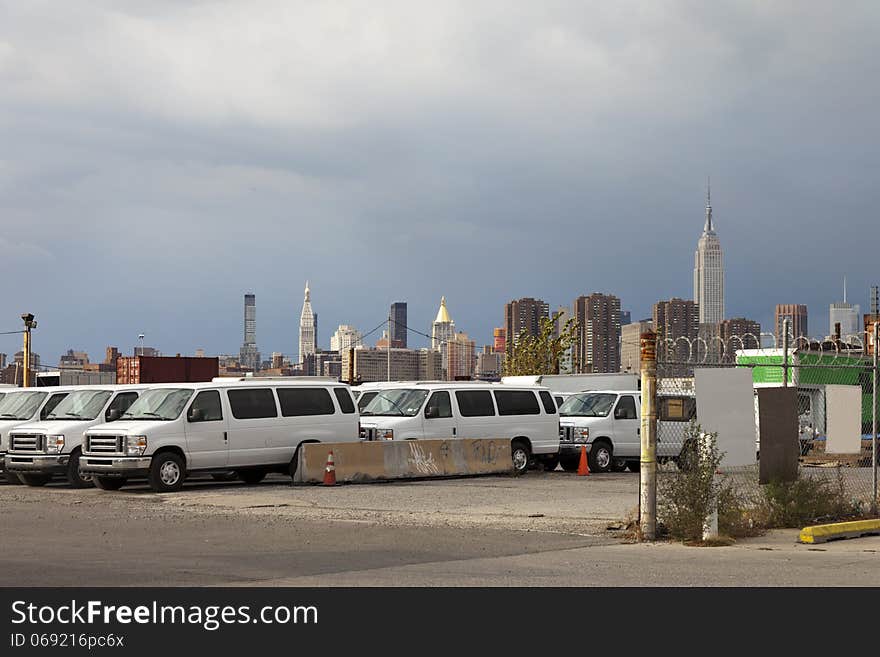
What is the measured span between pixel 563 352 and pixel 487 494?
47.3 meters

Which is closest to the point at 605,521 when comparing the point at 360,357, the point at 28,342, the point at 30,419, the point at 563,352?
the point at 30,419

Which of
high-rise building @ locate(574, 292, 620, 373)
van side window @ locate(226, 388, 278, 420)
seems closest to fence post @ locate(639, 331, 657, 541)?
van side window @ locate(226, 388, 278, 420)

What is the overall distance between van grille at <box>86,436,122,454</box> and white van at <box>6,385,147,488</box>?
4.32ft

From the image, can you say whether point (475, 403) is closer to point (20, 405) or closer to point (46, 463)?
point (46, 463)

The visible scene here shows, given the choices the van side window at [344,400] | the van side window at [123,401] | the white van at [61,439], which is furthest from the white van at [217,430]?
the van side window at [123,401]

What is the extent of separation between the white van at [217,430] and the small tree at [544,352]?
43249 millimetres

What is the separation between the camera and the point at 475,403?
28078 millimetres

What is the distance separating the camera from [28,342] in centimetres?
4712

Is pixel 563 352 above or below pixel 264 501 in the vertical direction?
above

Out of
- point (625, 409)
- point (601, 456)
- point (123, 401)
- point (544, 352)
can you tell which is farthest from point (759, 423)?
point (544, 352)

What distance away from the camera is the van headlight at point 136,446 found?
2239 centimetres

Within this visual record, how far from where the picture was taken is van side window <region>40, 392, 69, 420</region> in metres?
26.4

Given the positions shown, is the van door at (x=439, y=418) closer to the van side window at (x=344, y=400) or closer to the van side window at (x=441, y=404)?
the van side window at (x=441, y=404)
